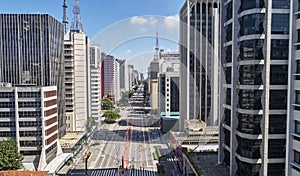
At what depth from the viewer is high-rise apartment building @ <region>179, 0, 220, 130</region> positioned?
31.1 ft

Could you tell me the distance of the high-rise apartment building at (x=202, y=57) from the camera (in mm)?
9492

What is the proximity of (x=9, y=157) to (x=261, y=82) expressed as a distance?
5655mm

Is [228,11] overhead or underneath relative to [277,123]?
overhead

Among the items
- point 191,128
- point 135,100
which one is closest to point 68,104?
point 191,128

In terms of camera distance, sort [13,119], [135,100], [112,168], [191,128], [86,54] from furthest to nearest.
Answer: [135,100]
[86,54]
[191,128]
[112,168]
[13,119]

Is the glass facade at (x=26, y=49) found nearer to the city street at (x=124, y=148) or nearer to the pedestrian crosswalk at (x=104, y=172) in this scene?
the city street at (x=124, y=148)

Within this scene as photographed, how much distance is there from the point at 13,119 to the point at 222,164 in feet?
17.6

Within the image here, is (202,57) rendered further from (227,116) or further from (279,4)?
(279,4)

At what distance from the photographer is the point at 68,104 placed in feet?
32.7

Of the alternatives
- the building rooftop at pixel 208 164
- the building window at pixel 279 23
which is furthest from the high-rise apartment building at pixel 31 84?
the building window at pixel 279 23

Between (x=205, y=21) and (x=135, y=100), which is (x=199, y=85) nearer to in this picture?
(x=205, y=21)

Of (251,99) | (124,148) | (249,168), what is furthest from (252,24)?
(124,148)

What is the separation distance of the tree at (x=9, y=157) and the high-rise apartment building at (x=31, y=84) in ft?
2.18

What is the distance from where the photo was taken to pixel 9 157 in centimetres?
570
